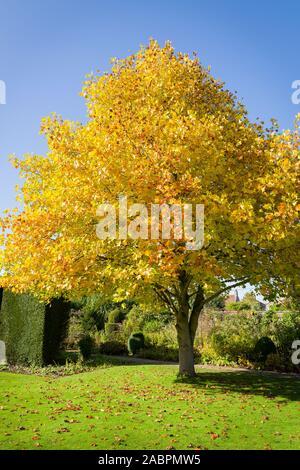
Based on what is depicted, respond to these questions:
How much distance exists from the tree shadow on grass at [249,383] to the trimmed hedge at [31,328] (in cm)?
694

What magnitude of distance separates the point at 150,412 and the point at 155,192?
506 centimetres

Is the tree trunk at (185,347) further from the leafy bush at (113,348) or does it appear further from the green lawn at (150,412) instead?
the leafy bush at (113,348)

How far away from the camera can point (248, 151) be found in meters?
11.9

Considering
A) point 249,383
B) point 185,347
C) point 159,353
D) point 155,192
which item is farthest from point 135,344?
point 155,192

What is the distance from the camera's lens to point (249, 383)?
13.4 meters

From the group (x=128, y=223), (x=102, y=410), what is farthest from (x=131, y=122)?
(x=102, y=410)

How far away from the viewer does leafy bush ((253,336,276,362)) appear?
17594mm

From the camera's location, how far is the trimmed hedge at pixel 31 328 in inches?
714

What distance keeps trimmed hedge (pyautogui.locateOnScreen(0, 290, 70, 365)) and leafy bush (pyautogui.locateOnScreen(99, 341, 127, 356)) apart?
15.9 feet

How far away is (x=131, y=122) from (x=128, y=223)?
3283mm

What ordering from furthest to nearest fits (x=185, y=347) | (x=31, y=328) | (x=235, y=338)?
(x=235, y=338) < (x=31, y=328) < (x=185, y=347)

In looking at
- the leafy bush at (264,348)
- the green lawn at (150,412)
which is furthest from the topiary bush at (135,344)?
the green lawn at (150,412)

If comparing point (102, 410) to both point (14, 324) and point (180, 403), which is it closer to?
point (180, 403)

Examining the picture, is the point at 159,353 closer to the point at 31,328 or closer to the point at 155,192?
the point at 31,328
